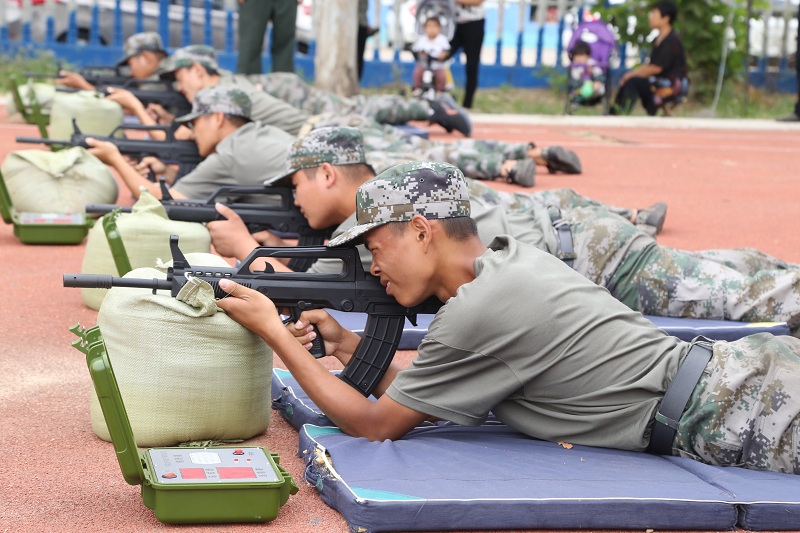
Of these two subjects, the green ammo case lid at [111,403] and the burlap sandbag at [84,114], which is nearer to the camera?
the green ammo case lid at [111,403]

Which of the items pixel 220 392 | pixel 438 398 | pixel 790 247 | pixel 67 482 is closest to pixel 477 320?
pixel 438 398

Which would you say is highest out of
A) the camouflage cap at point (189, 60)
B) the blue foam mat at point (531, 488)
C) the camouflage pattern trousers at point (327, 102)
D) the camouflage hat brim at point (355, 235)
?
the camouflage cap at point (189, 60)

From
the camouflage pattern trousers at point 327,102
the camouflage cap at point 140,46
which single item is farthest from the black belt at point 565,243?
the camouflage cap at point 140,46

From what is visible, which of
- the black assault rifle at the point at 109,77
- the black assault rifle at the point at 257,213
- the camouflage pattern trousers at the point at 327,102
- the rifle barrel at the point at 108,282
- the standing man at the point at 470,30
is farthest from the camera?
the standing man at the point at 470,30

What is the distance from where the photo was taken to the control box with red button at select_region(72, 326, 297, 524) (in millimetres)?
3049

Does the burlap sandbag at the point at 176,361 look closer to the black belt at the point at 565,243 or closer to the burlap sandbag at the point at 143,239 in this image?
the burlap sandbag at the point at 143,239

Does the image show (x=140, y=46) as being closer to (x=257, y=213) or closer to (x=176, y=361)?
(x=257, y=213)

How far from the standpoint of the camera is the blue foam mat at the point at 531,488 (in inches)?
123

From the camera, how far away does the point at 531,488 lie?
127 inches

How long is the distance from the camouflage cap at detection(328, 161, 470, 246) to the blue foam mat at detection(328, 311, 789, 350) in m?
1.37

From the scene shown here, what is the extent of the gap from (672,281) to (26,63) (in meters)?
13.0

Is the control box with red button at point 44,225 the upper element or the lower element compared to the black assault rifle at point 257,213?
lower

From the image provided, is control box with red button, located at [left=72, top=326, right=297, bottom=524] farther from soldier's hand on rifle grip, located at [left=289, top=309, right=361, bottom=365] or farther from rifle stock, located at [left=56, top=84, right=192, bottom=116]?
rifle stock, located at [left=56, top=84, right=192, bottom=116]

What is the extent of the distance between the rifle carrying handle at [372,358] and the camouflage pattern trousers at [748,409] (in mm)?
963
